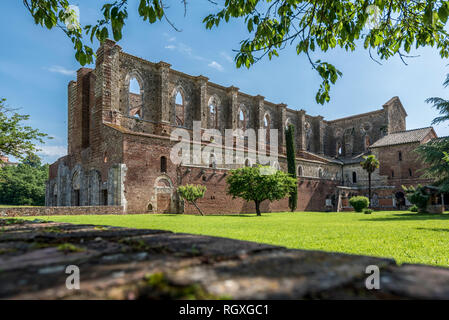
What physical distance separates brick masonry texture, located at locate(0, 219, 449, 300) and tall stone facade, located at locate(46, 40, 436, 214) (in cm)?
2008

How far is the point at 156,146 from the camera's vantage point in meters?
22.7

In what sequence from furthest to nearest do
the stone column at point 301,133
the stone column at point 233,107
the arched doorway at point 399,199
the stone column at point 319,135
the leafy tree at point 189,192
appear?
the stone column at point 319,135 < the stone column at point 301,133 < the arched doorway at point 399,199 < the stone column at point 233,107 < the leafy tree at point 189,192

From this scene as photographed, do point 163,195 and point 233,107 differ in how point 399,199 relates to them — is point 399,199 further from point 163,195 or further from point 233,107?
point 163,195

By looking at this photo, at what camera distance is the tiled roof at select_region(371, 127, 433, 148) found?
36.4 metres

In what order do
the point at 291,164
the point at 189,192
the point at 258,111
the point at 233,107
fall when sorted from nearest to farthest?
the point at 189,192, the point at 291,164, the point at 233,107, the point at 258,111

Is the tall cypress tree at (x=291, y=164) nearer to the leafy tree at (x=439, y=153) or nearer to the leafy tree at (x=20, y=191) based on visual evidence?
the leafy tree at (x=439, y=153)

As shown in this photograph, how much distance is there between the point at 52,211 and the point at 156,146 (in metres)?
8.12

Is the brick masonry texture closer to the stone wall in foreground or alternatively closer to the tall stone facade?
the stone wall in foreground

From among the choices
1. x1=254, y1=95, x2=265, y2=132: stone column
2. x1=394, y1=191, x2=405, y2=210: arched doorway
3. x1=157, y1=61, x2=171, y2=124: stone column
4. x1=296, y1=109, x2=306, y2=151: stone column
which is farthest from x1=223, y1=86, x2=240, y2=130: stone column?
x1=394, y1=191, x2=405, y2=210: arched doorway

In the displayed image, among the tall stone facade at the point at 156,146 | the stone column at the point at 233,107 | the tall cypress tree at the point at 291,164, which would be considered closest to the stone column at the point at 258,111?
the tall stone facade at the point at 156,146

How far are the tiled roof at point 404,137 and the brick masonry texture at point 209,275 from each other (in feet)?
133

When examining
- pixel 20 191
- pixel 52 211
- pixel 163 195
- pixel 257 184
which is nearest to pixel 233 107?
pixel 257 184

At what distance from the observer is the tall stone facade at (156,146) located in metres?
21.9
